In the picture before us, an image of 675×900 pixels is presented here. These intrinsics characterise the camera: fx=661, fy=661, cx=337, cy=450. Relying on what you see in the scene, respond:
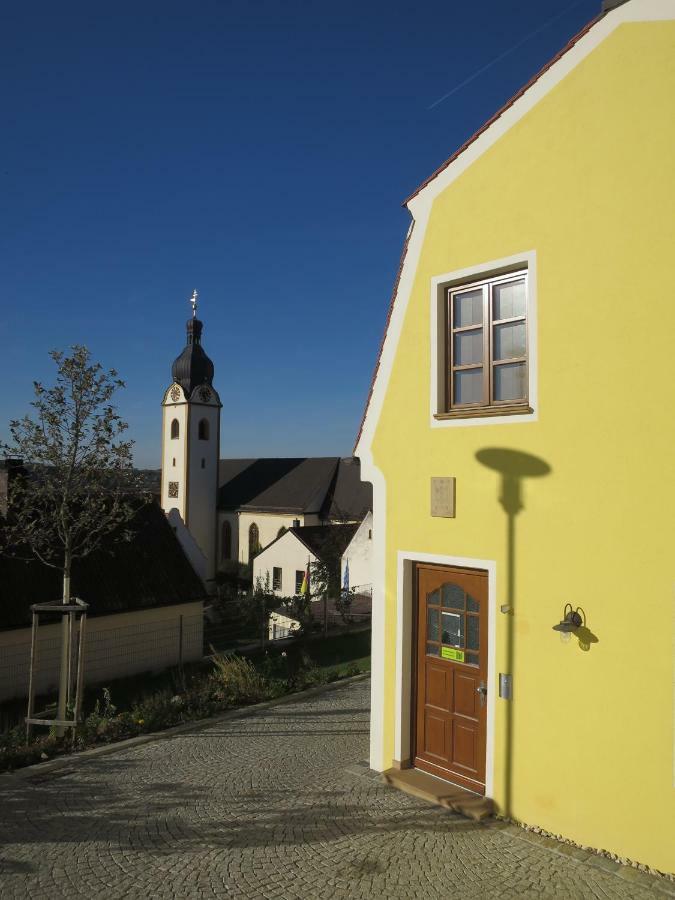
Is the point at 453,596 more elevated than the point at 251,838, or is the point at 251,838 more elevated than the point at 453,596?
the point at 453,596

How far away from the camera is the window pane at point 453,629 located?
7.41 metres

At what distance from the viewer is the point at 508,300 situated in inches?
281

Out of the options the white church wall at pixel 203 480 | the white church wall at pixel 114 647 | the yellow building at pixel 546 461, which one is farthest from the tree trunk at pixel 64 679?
the white church wall at pixel 203 480

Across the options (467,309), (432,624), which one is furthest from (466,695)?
(467,309)

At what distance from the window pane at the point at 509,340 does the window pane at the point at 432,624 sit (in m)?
3.01

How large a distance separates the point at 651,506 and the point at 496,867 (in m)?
3.48

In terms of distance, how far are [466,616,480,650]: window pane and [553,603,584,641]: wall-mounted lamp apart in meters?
1.09

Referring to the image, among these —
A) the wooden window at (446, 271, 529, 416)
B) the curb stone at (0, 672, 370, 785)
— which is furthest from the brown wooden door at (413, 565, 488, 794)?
the curb stone at (0, 672, 370, 785)

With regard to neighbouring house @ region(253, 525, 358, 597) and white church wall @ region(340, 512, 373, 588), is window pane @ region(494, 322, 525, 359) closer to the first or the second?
white church wall @ region(340, 512, 373, 588)

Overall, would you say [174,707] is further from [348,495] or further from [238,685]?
[348,495]

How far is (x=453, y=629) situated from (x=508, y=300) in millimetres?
3705

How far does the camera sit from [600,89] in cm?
638

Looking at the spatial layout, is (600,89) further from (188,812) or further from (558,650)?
(188,812)

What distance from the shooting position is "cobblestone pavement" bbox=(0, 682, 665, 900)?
5586 millimetres
